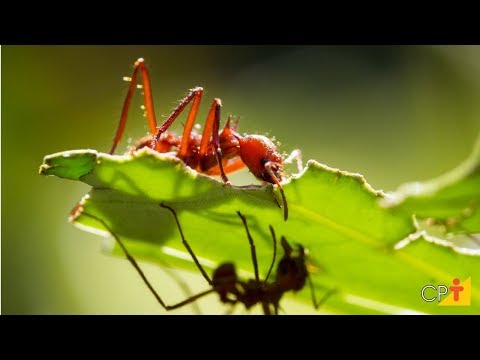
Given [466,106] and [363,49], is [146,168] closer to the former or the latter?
[466,106]

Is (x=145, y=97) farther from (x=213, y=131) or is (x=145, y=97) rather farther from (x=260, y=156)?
(x=260, y=156)

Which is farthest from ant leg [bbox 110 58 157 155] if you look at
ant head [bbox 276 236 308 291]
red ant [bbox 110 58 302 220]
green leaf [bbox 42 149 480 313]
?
ant head [bbox 276 236 308 291]

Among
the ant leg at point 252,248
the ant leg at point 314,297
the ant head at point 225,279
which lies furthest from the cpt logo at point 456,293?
the ant head at point 225,279

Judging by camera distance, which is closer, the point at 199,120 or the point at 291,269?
the point at 291,269

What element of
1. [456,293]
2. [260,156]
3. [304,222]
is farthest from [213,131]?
[456,293]

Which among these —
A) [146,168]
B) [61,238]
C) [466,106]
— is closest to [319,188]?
[146,168]

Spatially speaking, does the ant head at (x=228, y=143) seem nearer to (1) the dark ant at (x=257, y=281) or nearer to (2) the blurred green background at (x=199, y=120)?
(2) the blurred green background at (x=199, y=120)

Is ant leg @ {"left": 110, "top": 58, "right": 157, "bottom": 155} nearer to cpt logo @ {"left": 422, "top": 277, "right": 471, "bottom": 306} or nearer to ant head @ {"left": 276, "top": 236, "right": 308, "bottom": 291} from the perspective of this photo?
ant head @ {"left": 276, "top": 236, "right": 308, "bottom": 291}
